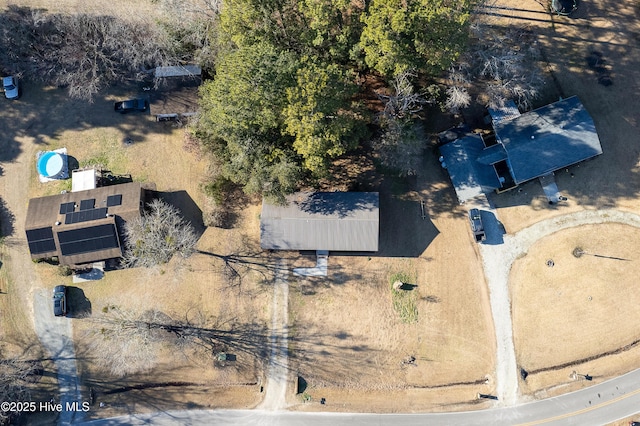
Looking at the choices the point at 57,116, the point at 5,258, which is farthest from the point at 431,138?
the point at 5,258

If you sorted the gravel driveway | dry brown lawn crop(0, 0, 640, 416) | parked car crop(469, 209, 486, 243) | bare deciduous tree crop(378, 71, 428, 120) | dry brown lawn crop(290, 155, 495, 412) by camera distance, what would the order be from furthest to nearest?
the gravel driveway
dry brown lawn crop(290, 155, 495, 412)
dry brown lawn crop(0, 0, 640, 416)
parked car crop(469, 209, 486, 243)
bare deciduous tree crop(378, 71, 428, 120)

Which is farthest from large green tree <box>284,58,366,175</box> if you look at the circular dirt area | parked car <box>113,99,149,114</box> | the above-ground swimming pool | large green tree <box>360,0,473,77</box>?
the above-ground swimming pool

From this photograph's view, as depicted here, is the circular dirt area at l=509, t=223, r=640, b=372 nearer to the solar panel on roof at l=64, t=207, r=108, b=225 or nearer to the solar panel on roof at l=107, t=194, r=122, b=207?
the solar panel on roof at l=107, t=194, r=122, b=207

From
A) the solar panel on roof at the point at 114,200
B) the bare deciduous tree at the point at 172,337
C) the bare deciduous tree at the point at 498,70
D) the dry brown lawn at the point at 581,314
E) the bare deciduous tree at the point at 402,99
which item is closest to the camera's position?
the bare deciduous tree at the point at 402,99

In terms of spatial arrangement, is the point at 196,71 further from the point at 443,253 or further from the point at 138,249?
the point at 443,253

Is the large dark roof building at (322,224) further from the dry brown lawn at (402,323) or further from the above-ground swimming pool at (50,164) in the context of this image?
the above-ground swimming pool at (50,164)

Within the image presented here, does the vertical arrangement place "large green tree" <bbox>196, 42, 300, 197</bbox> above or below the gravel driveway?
above

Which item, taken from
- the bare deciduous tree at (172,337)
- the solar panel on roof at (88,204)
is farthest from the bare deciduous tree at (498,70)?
the solar panel on roof at (88,204)
